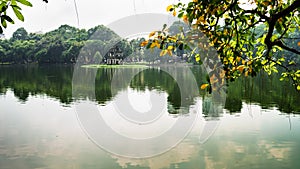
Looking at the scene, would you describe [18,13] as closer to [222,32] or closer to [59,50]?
[222,32]

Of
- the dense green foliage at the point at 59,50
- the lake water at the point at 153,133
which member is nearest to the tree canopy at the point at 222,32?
the lake water at the point at 153,133

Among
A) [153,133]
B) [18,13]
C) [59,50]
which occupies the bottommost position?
[153,133]

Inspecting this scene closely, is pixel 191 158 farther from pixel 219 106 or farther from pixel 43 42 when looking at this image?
pixel 43 42

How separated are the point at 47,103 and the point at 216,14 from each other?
17743mm

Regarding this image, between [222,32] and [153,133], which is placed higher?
[222,32]

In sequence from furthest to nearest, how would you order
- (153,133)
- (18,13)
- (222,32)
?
(153,133), (222,32), (18,13)

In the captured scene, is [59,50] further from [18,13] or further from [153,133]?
[18,13]

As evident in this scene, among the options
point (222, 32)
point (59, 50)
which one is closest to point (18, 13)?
point (222, 32)

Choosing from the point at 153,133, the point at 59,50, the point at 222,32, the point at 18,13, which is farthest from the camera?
the point at 59,50

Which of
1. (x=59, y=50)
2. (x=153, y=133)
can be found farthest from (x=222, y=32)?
(x=59, y=50)

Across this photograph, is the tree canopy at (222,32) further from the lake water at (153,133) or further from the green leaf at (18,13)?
the lake water at (153,133)

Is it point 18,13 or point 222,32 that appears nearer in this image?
point 18,13

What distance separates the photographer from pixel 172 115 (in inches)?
603

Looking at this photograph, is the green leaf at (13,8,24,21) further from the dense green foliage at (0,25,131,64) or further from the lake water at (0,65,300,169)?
the dense green foliage at (0,25,131,64)
